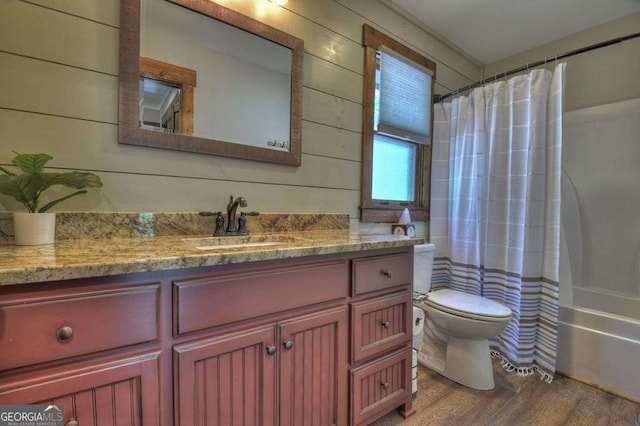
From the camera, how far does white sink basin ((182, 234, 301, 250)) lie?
1.24 meters

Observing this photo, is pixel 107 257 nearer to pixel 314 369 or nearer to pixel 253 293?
pixel 253 293

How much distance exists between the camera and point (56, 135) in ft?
3.59

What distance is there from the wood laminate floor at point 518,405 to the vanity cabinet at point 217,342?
0.30m

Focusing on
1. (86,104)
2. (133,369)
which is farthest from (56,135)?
(133,369)

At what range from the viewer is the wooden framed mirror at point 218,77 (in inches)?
47.6

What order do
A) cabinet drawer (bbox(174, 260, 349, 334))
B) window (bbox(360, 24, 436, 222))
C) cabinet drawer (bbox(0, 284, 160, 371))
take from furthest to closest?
window (bbox(360, 24, 436, 222))
cabinet drawer (bbox(174, 260, 349, 334))
cabinet drawer (bbox(0, 284, 160, 371))

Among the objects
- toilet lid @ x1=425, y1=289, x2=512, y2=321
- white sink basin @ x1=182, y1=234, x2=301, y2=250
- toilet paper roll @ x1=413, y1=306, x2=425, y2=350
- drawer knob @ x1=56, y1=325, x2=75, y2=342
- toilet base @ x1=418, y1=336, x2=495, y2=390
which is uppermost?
white sink basin @ x1=182, y1=234, x2=301, y2=250

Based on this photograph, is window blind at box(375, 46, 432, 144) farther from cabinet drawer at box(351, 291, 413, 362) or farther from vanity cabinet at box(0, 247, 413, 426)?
cabinet drawer at box(351, 291, 413, 362)

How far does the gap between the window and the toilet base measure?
86 centimetres

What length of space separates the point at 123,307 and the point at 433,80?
2.43 meters

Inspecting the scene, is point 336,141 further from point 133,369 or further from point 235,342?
point 133,369

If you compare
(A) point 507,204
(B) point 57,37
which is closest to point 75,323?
(B) point 57,37

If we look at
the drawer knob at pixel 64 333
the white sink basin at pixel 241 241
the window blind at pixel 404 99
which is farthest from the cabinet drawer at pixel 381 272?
the window blind at pixel 404 99

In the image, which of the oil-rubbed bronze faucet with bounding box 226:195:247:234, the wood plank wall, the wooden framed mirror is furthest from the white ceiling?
the oil-rubbed bronze faucet with bounding box 226:195:247:234
